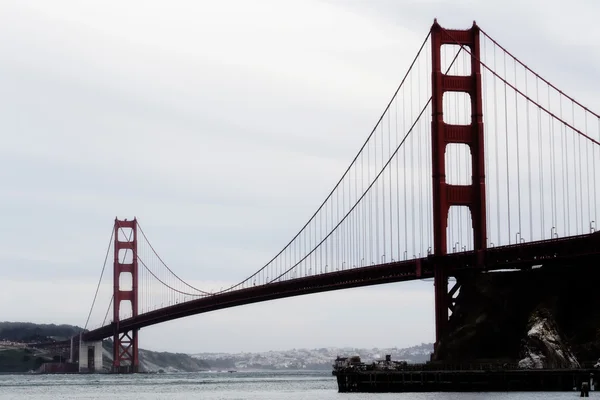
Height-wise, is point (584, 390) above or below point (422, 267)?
below

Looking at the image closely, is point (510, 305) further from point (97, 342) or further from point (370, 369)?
point (97, 342)

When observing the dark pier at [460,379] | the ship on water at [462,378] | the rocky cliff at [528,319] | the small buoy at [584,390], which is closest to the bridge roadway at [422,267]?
the rocky cliff at [528,319]

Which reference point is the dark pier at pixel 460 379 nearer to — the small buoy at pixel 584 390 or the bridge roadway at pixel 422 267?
the small buoy at pixel 584 390

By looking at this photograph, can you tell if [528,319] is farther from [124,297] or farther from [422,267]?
[124,297]

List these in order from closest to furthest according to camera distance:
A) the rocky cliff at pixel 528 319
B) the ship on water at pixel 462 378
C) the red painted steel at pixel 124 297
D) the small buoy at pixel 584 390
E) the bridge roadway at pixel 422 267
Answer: the small buoy at pixel 584 390, the ship on water at pixel 462 378, the rocky cliff at pixel 528 319, the bridge roadway at pixel 422 267, the red painted steel at pixel 124 297

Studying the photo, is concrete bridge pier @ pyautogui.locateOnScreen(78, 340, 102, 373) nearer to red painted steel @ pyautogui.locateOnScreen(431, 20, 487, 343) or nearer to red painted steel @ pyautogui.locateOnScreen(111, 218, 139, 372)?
red painted steel @ pyautogui.locateOnScreen(111, 218, 139, 372)

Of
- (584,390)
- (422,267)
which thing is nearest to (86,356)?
(422,267)

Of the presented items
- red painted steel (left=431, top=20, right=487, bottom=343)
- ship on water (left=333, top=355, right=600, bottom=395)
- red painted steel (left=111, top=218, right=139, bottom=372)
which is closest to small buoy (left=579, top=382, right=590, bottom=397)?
ship on water (left=333, top=355, right=600, bottom=395)
